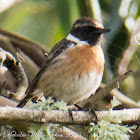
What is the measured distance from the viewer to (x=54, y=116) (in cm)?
221

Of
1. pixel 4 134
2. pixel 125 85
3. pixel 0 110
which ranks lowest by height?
pixel 125 85

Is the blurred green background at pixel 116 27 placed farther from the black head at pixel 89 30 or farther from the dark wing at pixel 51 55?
the dark wing at pixel 51 55

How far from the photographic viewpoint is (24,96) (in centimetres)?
351

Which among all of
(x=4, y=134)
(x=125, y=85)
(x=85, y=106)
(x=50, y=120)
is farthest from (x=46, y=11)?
(x=50, y=120)

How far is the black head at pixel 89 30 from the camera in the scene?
365 centimetres

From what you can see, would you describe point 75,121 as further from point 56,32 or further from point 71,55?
point 56,32

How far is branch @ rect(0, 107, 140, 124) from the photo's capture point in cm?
206

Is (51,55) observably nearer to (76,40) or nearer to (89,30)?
(76,40)

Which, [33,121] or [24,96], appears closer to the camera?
[33,121]

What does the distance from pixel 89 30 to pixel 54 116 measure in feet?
5.65

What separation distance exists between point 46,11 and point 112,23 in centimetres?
167

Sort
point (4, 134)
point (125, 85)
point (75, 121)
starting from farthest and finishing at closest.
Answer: point (125, 85), point (4, 134), point (75, 121)

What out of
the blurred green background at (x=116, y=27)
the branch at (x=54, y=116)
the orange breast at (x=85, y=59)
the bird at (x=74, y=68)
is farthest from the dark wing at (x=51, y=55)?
the branch at (x=54, y=116)

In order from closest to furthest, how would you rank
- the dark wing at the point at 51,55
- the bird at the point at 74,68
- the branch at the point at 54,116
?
the branch at the point at 54,116
the bird at the point at 74,68
the dark wing at the point at 51,55
